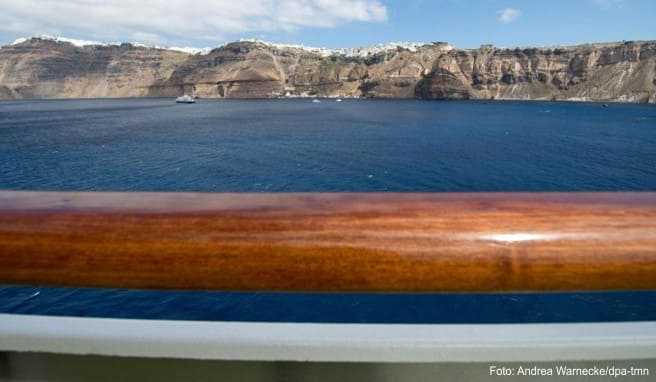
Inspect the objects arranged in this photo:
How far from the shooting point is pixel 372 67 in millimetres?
161750

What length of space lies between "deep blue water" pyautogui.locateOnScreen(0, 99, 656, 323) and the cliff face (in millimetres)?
80865

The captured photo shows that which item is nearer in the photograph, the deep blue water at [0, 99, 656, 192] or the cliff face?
the deep blue water at [0, 99, 656, 192]

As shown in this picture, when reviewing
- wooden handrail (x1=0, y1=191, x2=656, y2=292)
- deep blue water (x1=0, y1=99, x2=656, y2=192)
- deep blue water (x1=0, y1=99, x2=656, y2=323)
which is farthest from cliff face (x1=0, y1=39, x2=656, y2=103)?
wooden handrail (x1=0, y1=191, x2=656, y2=292)

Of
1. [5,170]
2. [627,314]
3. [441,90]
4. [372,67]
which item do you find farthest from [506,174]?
[372,67]

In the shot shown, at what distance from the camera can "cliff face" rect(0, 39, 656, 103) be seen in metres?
132

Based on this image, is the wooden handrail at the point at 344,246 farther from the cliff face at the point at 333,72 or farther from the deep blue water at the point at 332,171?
the cliff face at the point at 333,72

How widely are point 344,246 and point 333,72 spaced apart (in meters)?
172

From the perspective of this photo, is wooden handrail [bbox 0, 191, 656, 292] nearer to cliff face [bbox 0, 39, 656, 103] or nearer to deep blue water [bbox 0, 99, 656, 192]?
deep blue water [bbox 0, 99, 656, 192]

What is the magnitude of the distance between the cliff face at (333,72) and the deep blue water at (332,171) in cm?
8087

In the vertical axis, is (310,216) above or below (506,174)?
above

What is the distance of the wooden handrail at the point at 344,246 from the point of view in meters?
0.66

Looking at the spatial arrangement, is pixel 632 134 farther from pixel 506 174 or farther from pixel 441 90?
pixel 441 90

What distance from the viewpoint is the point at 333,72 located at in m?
166

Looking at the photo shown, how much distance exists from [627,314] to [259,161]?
26.3 metres
